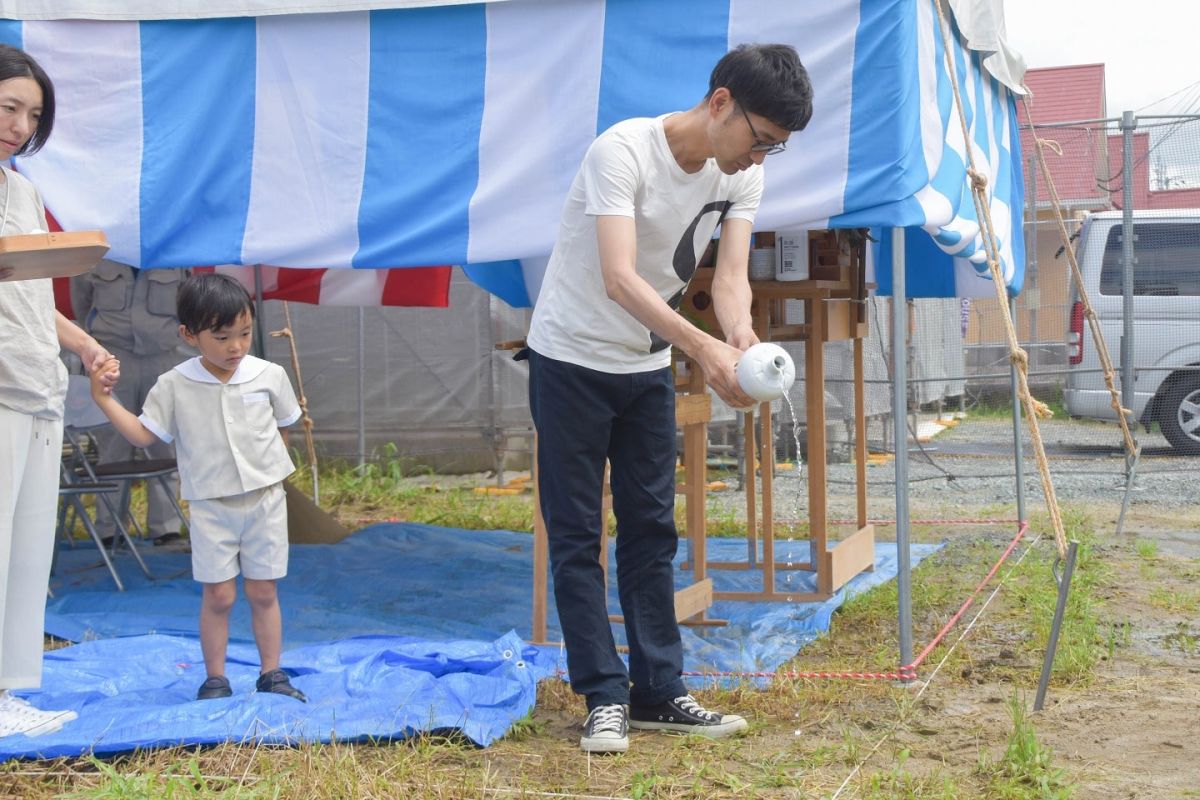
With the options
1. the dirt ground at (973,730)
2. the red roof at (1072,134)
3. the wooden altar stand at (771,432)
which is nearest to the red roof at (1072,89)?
the red roof at (1072,134)

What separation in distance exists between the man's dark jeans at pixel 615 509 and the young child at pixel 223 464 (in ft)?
2.72

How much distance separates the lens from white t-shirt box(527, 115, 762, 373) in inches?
105

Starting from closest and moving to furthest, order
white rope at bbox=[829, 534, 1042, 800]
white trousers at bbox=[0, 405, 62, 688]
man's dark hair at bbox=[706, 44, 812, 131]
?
man's dark hair at bbox=[706, 44, 812, 131]
white rope at bbox=[829, 534, 1042, 800]
white trousers at bbox=[0, 405, 62, 688]

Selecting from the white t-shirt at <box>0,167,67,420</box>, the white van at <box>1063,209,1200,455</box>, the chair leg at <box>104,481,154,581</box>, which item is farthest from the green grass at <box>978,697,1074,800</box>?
the white van at <box>1063,209,1200,455</box>

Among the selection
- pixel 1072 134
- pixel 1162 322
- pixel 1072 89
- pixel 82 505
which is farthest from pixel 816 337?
pixel 1072 89

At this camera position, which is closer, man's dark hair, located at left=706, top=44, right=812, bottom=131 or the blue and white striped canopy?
man's dark hair, located at left=706, top=44, right=812, bottom=131

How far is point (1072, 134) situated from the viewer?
32.7 ft

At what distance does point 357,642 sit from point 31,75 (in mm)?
2000

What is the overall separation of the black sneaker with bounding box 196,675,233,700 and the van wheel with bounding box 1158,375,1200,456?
7.36 metres

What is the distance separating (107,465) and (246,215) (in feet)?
7.09

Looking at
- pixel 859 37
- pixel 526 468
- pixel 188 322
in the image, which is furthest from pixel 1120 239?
pixel 188 322

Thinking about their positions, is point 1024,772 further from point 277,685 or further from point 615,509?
point 277,685

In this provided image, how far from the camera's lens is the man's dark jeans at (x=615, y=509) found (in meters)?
2.83

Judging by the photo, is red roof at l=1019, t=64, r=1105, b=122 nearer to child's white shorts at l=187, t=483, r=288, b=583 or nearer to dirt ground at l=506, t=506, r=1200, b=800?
dirt ground at l=506, t=506, r=1200, b=800
